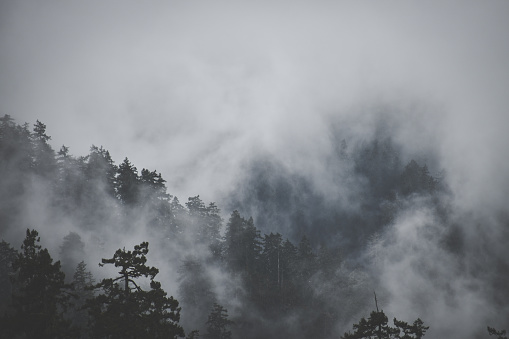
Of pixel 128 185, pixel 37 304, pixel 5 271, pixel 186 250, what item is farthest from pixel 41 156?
pixel 37 304

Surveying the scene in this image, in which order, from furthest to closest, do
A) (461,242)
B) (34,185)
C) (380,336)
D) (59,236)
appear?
1. (461,242)
2. (34,185)
3. (59,236)
4. (380,336)

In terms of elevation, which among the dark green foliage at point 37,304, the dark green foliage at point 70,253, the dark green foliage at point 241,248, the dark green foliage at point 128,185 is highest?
the dark green foliage at point 128,185

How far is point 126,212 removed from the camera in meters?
68.0

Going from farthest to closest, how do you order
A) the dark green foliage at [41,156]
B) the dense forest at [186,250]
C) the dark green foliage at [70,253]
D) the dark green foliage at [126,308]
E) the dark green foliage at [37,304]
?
the dark green foliage at [41,156]
the dense forest at [186,250]
the dark green foliage at [70,253]
the dark green foliage at [126,308]
the dark green foliage at [37,304]

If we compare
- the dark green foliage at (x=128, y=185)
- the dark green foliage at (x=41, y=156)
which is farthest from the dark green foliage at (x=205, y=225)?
the dark green foliage at (x=41, y=156)

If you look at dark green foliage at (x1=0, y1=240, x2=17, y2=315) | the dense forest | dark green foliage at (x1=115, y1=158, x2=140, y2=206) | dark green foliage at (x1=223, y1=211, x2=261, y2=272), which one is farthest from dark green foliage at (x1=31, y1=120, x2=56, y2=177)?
dark green foliage at (x1=223, y1=211, x2=261, y2=272)

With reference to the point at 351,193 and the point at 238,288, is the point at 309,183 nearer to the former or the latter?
the point at 351,193

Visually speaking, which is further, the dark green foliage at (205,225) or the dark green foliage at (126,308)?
the dark green foliage at (205,225)

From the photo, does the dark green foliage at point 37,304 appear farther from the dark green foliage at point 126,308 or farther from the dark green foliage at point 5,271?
the dark green foliage at point 5,271

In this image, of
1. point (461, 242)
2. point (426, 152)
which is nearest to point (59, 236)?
point (461, 242)

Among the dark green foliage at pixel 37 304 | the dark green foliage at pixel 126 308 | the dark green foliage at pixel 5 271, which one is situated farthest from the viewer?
the dark green foliage at pixel 5 271

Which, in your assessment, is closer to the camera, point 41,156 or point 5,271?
point 5,271

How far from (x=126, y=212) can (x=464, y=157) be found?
12053 cm

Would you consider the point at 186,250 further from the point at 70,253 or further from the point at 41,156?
the point at 41,156
